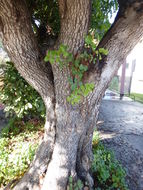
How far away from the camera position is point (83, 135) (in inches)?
64.1

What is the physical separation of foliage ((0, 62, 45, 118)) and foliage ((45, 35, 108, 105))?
194 cm

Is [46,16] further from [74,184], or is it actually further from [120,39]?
[74,184]

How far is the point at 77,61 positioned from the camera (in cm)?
117

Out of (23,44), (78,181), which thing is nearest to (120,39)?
(23,44)

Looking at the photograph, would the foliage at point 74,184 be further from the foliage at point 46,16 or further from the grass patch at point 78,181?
the foliage at point 46,16

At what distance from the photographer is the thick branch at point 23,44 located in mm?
1064

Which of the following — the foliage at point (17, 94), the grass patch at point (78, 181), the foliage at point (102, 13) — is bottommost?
the grass patch at point (78, 181)

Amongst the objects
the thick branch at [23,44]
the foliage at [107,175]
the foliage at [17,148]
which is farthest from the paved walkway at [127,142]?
the thick branch at [23,44]

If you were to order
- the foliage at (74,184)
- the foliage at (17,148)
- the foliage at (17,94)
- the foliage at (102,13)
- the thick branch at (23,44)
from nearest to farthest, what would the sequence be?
the thick branch at (23,44) < the foliage at (74,184) < the foliage at (102,13) < the foliage at (17,148) < the foliage at (17,94)

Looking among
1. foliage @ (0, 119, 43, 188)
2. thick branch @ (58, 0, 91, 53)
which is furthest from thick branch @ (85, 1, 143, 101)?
foliage @ (0, 119, 43, 188)

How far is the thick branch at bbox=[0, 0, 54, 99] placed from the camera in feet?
3.49

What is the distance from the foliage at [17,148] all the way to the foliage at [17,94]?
1.67ft

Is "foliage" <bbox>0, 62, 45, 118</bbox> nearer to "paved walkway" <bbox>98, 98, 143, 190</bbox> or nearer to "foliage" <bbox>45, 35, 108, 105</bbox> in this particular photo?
"foliage" <bbox>45, 35, 108, 105</bbox>

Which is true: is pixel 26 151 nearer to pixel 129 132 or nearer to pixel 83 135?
pixel 83 135
